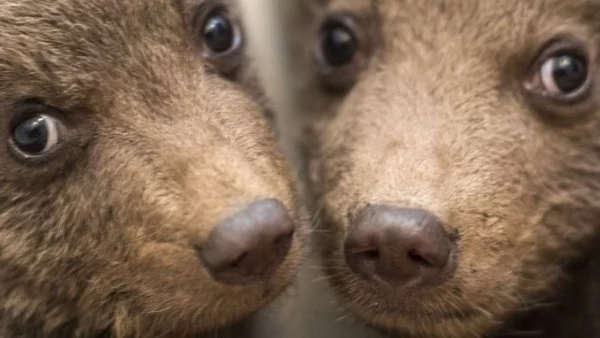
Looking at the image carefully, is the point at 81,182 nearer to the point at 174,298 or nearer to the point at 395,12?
the point at 174,298

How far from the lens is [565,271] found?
5.48 feet

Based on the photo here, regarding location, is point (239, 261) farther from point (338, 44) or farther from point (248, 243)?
point (338, 44)

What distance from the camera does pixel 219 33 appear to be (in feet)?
5.39

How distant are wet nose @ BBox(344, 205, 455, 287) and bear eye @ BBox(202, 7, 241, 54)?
42cm

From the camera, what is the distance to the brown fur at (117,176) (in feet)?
4.57

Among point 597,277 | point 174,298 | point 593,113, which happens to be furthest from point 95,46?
point 597,277

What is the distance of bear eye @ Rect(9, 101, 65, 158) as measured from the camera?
1.43 meters

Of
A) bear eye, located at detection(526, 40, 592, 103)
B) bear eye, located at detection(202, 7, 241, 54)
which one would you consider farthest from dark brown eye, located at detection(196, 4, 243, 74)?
bear eye, located at detection(526, 40, 592, 103)

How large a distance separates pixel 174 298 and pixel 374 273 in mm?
310

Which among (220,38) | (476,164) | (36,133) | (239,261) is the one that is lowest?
(239,261)

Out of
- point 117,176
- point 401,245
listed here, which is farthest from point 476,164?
point 117,176

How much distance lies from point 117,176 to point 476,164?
1.86 feet

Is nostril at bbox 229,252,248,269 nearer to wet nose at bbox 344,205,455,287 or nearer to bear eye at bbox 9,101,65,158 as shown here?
wet nose at bbox 344,205,455,287

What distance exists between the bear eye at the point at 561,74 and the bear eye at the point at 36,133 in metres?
0.80
